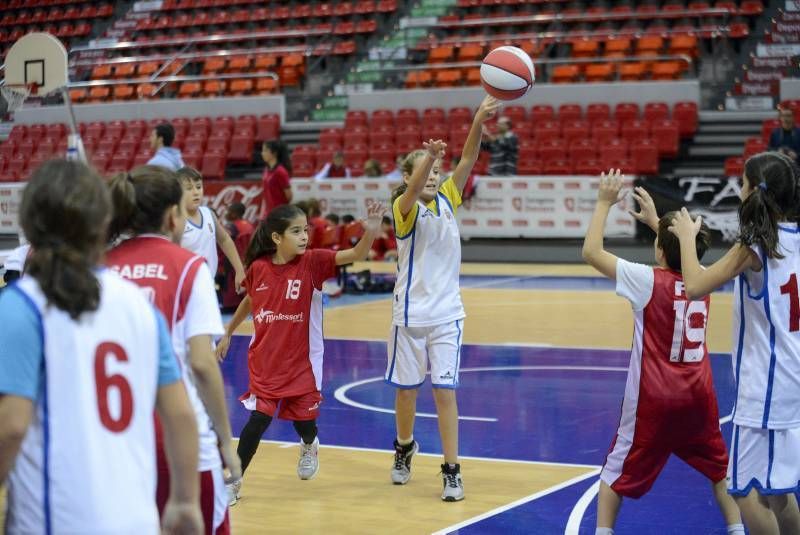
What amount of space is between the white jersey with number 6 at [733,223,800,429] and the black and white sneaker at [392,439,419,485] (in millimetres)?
2549

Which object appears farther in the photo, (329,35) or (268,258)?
(329,35)

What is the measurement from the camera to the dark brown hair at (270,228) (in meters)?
6.18

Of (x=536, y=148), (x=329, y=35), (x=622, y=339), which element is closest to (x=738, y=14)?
(x=536, y=148)

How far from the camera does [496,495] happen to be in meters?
6.14

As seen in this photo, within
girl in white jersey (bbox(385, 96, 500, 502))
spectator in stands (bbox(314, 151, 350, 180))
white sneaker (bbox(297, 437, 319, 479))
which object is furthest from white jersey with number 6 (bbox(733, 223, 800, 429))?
spectator in stands (bbox(314, 151, 350, 180))

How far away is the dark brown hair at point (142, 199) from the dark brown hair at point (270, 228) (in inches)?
111

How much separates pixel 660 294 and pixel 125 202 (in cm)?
237

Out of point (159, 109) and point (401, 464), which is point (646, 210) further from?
point (159, 109)

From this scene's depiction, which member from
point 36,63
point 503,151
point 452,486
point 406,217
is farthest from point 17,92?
point 452,486

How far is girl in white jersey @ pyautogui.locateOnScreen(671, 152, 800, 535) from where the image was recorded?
13.5 ft

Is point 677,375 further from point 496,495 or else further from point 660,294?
point 496,495

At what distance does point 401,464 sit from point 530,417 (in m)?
1.88

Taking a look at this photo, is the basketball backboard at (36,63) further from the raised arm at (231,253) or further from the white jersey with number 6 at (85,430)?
the white jersey with number 6 at (85,430)

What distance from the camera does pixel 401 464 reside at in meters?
6.45
